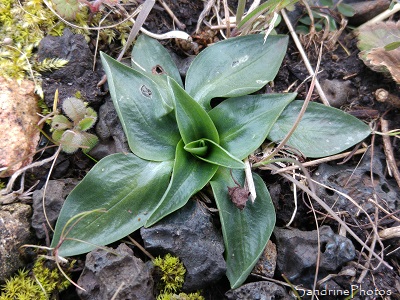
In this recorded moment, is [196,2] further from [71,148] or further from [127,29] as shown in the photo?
[71,148]

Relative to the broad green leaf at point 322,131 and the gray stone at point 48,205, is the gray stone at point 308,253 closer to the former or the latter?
the broad green leaf at point 322,131

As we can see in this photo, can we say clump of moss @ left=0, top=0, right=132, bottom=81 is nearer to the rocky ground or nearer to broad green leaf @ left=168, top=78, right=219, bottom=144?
the rocky ground

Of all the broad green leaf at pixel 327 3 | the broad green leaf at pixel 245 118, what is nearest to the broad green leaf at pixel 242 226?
the broad green leaf at pixel 245 118

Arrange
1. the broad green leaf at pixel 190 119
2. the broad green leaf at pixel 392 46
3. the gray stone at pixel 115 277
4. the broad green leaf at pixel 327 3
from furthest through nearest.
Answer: the broad green leaf at pixel 327 3 → the broad green leaf at pixel 392 46 → the broad green leaf at pixel 190 119 → the gray stone at pixel 115 277

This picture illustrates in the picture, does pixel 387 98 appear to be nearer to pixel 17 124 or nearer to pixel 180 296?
pixel 180 296

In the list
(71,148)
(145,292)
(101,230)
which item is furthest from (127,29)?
(145,292)

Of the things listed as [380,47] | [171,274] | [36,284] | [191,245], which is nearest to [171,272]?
[171,274]

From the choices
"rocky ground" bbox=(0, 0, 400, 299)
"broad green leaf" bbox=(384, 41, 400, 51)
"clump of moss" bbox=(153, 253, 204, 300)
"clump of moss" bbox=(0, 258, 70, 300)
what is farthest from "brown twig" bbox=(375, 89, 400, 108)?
"clump of moss" bbox=(0, 258, 70, 300)
